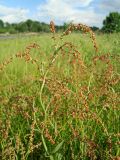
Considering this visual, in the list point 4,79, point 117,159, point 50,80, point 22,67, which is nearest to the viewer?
point 117,159

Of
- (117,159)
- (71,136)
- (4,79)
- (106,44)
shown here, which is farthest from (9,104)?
(106,44)

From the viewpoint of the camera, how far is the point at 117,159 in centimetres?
228

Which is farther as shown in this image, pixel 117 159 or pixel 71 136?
pixel 71 136

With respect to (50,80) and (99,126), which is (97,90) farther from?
(50,80)

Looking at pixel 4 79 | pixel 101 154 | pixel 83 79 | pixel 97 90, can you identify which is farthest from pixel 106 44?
pixel 101 154

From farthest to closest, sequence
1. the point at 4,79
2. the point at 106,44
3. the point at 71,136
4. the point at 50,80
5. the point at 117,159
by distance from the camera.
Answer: the point at 106,44 → the point at 4,79 → the point at 71,136 → the point at 50,80 → the point at 117,159

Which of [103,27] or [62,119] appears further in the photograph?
[103,27]

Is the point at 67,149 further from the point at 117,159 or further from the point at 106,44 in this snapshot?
the point at 106,44

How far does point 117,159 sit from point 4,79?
3902 mm

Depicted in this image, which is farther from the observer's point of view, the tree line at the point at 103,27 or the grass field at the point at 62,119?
the tree line at the point at 103,27

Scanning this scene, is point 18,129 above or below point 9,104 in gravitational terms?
below

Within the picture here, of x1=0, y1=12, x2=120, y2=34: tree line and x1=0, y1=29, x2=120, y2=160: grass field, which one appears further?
x1=0, y1=12, x2=120, y2=34: tree line

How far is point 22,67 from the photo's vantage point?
7.20m

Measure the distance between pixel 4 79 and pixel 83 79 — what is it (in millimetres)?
2031
